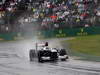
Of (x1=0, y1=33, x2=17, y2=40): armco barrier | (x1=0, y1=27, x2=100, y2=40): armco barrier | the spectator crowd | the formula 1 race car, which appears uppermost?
the spectator crowd

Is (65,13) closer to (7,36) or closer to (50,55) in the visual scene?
(7,36)

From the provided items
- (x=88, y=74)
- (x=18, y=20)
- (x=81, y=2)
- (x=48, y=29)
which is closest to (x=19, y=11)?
(x=18, y=20)

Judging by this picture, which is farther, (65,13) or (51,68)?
(65,13)

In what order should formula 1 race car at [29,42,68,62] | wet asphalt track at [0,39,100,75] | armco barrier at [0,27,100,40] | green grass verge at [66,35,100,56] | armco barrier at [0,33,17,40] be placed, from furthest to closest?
armco barrier at [0,33,17,40] < armco barrier at [0,27,100,40] < green grass verge at [66,35,100,56] < formula 1 race car at [29,42,68,62] < wet asphalt track at [0,39,100,75]

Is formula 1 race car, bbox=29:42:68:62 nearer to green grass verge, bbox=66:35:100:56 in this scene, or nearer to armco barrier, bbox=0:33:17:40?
green grass verge, bbox=66:35:100:56

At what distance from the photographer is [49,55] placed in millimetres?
21406

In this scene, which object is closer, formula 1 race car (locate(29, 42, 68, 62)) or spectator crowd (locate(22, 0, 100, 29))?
formula 1 race car (locate(29, 42, 68, 62))

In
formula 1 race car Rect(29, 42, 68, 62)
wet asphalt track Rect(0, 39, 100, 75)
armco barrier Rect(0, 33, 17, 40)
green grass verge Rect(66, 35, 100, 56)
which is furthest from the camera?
armco barrier Rect(0, 33, 17, 40)

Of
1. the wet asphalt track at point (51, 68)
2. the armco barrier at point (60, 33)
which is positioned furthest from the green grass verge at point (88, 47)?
the armco barrier at point (60, 33)

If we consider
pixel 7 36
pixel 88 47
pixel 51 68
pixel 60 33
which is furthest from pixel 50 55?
pixel 7 36

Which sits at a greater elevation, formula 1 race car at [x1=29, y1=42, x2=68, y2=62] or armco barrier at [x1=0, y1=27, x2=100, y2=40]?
formula 1 race car at [x1=29, y1=42, x2=68, y2=62]

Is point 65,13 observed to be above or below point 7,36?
above

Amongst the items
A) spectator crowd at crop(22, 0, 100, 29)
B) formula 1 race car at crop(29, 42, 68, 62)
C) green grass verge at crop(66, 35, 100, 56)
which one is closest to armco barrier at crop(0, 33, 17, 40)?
spectator crowd at crop(22, 0, 100, 29)

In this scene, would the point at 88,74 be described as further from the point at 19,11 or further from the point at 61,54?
the point at 19,11
